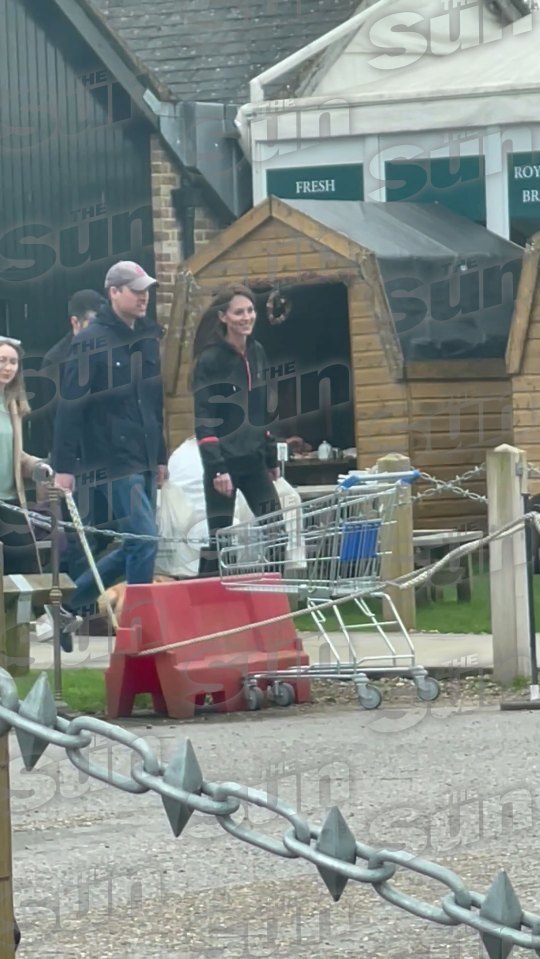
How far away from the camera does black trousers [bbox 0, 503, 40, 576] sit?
38.9ft

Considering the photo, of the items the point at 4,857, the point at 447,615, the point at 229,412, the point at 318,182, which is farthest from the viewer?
the point at 318,182

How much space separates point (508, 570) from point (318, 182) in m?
10.3

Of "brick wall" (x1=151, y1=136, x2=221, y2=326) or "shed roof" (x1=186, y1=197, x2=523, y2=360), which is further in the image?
"brick wall" (x1=151, y1=136, x2=221, y2=326)

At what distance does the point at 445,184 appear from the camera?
62.7 feet

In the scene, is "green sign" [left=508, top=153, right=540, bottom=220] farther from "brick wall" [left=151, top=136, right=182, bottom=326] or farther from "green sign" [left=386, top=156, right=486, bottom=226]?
"brick wall" [left=151, top=136, right=182, bottom=326]

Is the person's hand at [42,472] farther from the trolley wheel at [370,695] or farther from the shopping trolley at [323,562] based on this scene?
the trolley wheel at [370,695]

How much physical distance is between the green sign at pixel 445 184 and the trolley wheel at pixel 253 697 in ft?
32.9

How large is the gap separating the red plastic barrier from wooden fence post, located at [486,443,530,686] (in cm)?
97

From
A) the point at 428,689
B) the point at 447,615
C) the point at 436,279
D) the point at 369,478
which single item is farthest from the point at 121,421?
the point at 436,279

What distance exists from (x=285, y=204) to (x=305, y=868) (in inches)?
421

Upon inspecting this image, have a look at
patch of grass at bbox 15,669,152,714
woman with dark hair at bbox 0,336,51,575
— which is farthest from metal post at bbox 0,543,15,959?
woman with dark hair at bbox 0,336,51,575

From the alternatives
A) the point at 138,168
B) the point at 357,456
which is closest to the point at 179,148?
the point at 138,168

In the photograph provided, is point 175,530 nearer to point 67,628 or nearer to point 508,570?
point 67,628

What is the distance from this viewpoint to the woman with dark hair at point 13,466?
11.9m
